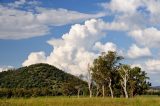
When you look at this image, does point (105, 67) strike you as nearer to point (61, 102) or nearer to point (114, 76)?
point (114, 76)

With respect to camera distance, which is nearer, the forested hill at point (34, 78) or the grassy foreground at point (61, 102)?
the grassy foreground at point (61, 102)

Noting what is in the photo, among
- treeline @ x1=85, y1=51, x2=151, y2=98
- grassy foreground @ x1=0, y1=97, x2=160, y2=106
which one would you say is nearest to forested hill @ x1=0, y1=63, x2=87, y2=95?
treeline @ x1=85, y1=51, x2=151, y2=98

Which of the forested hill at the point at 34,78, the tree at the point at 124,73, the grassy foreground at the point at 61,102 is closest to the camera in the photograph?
the grassy foreground at the point at 61,102

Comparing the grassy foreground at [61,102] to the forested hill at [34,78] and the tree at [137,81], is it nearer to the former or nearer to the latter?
the tree at [137,81]

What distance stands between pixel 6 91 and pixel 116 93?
97.8ft

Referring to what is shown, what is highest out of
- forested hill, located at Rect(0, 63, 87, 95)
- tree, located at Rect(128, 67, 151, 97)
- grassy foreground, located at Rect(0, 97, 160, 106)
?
forested hill, located at Rect(0, 63, 87, 95)

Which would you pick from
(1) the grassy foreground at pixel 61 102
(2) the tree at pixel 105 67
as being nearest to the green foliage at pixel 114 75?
(2) the tree at pixel 105 67

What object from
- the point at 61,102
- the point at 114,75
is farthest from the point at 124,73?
the point at 61,102

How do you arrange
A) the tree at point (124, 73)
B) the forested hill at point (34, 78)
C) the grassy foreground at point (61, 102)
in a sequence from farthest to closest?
the forested hill at point (34, 78) → the tree at point (124, 73) → the grassy foreground at point (61, 102)

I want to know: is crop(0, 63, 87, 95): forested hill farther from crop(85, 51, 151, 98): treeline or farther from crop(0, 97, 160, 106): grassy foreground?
crop(0, 97, 160, 106): grassy foreground

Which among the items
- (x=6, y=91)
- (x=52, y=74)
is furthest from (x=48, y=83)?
(x=6, y=91)

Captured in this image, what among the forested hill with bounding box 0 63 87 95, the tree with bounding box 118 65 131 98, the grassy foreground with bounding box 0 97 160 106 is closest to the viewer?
the grassy foreground with bounding box 0 97 160 106

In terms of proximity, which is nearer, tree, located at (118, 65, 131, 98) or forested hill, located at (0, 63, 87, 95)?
tree, located at (118, 65, 131, 98)

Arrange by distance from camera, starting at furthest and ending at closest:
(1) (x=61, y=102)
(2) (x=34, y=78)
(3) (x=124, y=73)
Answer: (2) (x=34, y=78) < (3) (x=124, y=73) < (1) (x=61, y=102)
